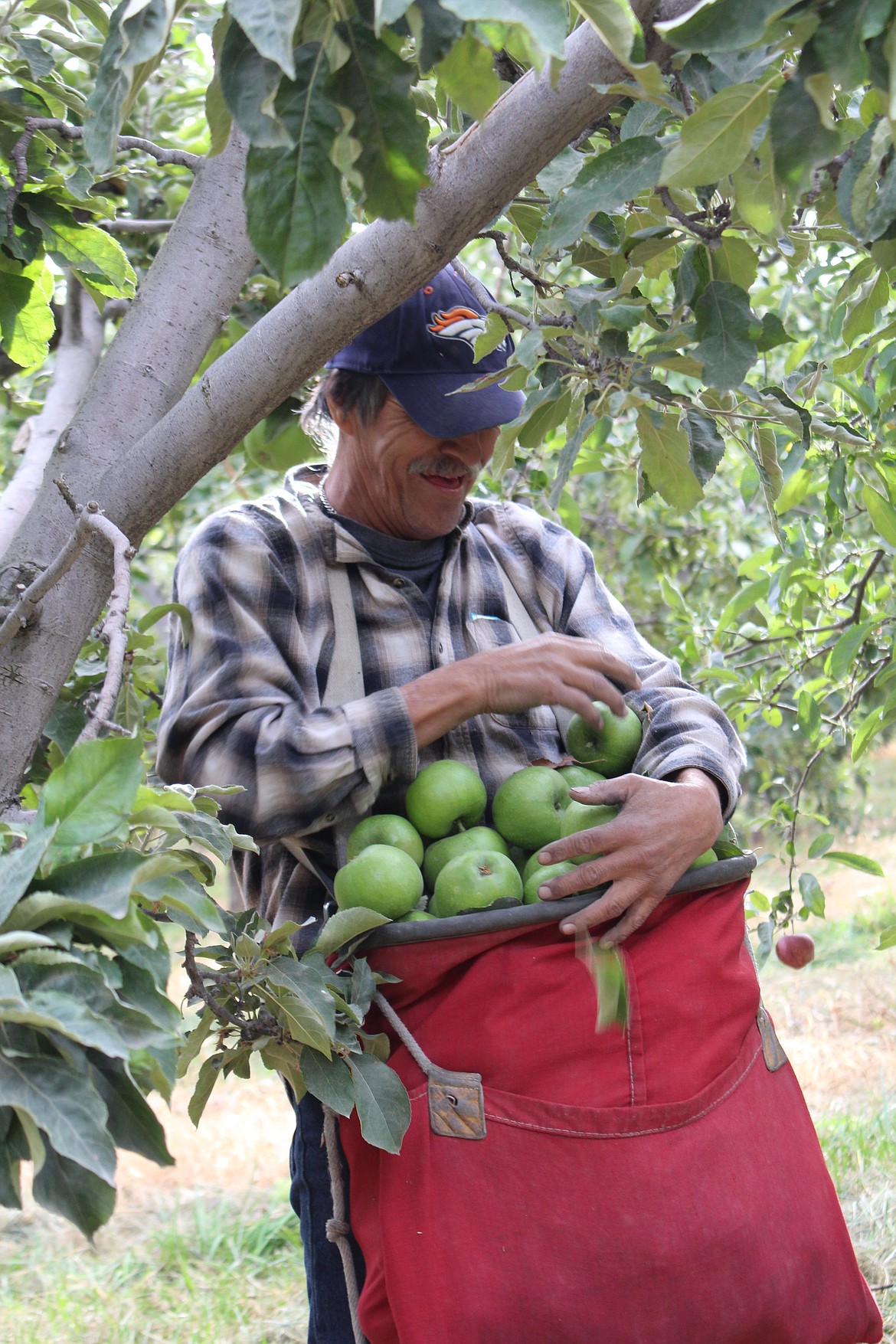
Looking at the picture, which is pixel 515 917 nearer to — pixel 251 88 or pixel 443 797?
pixel 443 797

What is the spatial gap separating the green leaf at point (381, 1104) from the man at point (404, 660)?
276 mm

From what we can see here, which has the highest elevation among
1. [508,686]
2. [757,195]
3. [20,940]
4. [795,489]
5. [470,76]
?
[470,76]

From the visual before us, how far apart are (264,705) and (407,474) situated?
0.52 metres

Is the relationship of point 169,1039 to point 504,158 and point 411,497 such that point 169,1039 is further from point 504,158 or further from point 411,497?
point 411,497

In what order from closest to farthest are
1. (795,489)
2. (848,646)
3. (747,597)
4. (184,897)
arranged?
(184,897), (848,646), (795,489), (747,597)

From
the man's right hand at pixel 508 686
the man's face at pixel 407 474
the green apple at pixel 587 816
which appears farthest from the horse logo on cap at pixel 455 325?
the green apple at pixel 587 816

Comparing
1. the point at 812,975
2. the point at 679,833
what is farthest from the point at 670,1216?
the point at 812,975

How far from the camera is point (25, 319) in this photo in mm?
1605

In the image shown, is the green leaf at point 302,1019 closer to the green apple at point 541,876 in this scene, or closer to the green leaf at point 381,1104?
the green leaf at point 381,1104

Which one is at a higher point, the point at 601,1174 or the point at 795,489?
the point at 601,1174

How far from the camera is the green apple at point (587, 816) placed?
1524 mm

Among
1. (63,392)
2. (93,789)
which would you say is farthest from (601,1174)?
(63,392)

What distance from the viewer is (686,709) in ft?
5.69

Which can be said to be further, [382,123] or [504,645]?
[504,645]
